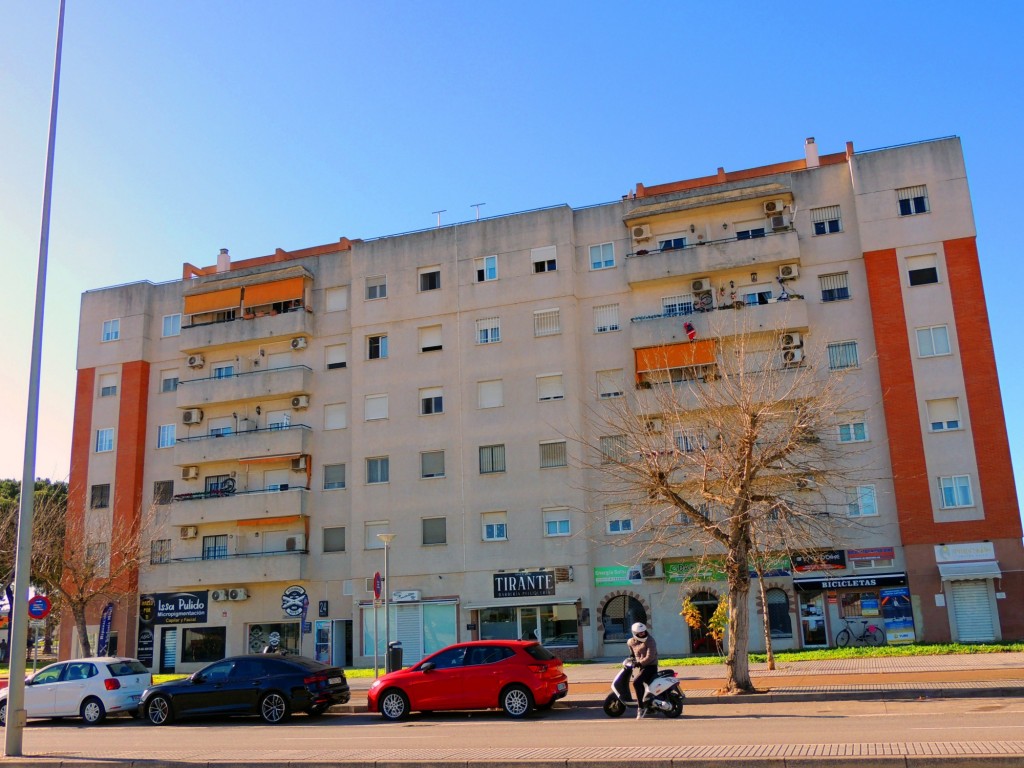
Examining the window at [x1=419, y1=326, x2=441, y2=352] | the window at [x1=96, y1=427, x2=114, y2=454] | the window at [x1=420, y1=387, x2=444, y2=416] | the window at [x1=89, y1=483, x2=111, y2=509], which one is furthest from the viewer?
the window at [x1=96, y1=427, x2=114, y2=454]

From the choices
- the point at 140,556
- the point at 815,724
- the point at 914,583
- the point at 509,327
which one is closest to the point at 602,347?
the point at 509,327

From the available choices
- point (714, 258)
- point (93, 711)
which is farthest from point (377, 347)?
point (93, 711)

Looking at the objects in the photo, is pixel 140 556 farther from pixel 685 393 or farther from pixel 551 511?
pixel 685 393

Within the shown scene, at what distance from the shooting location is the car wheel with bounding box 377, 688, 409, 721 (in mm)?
18594

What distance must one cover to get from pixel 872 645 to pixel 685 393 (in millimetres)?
10605

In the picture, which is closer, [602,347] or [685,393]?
[685,393]

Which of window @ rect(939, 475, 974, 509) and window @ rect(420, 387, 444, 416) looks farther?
window @ rect(420, 387, 444, 416)

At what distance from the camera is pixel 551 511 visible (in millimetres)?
37031

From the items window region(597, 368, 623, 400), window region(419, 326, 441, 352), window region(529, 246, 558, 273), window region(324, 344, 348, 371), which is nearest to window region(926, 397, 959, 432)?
window region(597, 368, 623, 400)

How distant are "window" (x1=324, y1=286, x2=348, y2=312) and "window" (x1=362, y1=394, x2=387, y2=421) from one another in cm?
464

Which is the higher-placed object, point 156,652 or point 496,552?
point 496,552

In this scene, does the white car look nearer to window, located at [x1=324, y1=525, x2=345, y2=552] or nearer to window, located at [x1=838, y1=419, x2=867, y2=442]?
window, located at [x1=324, y1=525, x2=345, y2=552]

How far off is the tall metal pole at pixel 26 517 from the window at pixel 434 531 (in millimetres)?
23770

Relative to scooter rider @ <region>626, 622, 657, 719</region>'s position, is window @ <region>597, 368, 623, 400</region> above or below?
above
